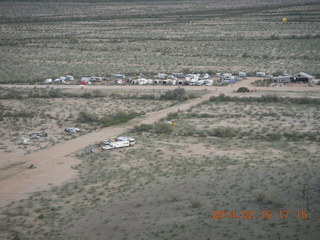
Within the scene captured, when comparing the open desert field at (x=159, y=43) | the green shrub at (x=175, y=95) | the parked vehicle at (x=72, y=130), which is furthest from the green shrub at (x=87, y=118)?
the open desert field at (x=159, y=43)

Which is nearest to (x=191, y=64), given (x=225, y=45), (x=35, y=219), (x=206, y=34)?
(x=225, y=45)

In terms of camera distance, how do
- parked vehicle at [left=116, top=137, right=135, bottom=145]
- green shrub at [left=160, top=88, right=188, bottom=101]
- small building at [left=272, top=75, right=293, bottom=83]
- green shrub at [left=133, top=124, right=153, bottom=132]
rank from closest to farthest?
parked vehicle at [left=116, top=137, right=135, bottom=145] → green shrub at [left=133, top=124, right=153, bottom=132] → green shrub at [left=160, top=88, right=188, bottom=101] → small building at [left=272, top=75, right=293, bottom=83]

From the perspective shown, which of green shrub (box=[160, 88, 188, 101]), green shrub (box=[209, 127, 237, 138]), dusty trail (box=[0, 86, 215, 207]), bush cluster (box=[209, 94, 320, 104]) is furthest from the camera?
green shrub (box=[160, 88, 188, 101])

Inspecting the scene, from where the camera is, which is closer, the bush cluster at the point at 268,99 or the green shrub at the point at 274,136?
the green shrub at the point at 274,136

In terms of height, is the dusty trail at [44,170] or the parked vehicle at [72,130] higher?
the dusty trail at [44,170]

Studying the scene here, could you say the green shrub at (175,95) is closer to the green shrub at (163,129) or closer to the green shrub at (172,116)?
the green shrub at (172,116)

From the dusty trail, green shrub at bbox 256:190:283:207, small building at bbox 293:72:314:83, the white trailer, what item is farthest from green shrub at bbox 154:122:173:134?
small building at bbox 293:72:314:83

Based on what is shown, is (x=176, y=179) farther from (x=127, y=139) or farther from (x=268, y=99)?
(x=268, y=99)

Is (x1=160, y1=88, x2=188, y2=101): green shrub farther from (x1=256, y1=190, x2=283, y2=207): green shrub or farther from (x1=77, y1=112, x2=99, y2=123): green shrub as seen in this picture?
(x1=256, y1=190, x2=283, y2=207): green shrub

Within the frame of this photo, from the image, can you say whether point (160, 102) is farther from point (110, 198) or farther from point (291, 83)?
point (110, 198)
